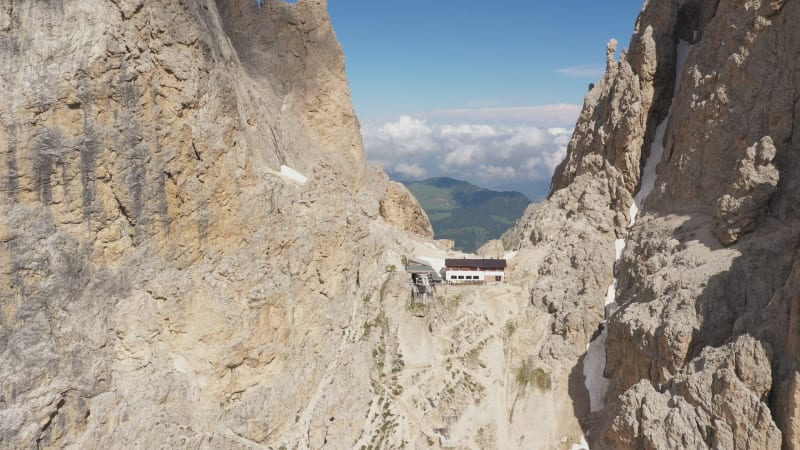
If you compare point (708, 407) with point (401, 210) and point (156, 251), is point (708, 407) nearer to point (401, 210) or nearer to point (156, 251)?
point (156, 251)

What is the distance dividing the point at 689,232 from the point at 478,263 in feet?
83.6

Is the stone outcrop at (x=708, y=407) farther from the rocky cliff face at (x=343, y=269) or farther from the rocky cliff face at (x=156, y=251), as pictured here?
the rocky cliff face at (x=156, y=251)

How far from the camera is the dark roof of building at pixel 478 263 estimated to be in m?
70.6

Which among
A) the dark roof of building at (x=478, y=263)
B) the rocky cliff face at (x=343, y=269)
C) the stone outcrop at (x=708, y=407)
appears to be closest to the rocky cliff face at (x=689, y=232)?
the stone outcrop at (x=708, y=407)

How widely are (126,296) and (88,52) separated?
70.5 feet

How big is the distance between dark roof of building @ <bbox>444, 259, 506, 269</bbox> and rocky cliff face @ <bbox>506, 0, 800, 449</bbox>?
685 cm

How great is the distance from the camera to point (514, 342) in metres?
65.1

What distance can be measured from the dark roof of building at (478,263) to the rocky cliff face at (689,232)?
6.85 meters

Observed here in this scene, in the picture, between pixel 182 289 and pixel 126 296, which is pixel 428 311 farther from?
pixel 126 296

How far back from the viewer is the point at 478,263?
70.8 m

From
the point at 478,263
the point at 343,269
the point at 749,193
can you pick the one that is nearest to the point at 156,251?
the point at 343,269

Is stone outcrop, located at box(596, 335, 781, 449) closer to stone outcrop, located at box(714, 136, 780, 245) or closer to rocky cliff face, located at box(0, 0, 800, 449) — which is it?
rocky cliff face, located at box(0, 0, 800, 449)

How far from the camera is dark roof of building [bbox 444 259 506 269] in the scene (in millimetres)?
70562

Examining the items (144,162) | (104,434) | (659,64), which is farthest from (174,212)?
(659,64)
